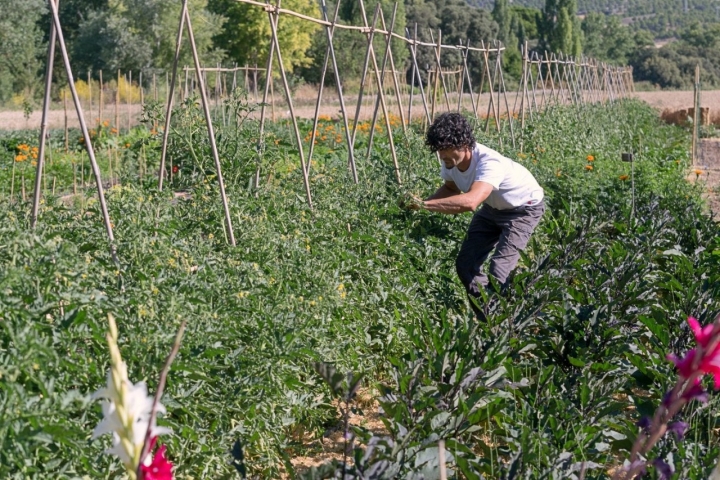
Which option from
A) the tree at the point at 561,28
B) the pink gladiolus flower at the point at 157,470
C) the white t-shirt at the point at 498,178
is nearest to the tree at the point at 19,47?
the white t-shirt at the point at 498,178

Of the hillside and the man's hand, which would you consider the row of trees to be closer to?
the man's hand

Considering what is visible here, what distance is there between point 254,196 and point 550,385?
269cm

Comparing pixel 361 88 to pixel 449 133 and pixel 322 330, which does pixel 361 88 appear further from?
pixel 322 330

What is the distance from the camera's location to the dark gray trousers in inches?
205

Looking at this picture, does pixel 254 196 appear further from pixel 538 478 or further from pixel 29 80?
pixel 29 80

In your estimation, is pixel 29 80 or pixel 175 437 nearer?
pixel 175 437

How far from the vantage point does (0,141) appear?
13.1 metres

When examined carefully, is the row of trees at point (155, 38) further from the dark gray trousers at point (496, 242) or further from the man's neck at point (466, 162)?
the man's neck at point (466, 162)

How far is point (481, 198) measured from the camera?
4.84 m

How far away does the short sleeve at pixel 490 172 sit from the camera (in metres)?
4.92

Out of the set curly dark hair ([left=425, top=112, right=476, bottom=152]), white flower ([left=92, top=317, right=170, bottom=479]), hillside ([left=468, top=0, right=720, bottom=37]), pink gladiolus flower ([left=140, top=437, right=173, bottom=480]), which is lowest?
pink gladiolus flower ([left=140, top=437, right=173, bottom=480])

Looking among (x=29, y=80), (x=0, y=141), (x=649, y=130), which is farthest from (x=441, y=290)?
(x=29, y=80)

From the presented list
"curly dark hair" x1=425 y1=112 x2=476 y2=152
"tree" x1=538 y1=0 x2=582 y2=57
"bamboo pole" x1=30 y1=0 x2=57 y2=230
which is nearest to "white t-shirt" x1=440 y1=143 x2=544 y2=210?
"curly dark hair" x1=425 y1=112 x2=476 y2=152

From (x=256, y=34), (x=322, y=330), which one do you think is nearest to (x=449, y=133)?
(x=322, y=330)
